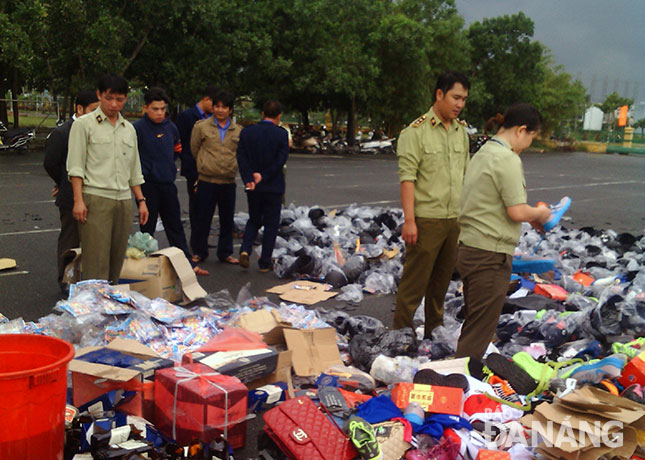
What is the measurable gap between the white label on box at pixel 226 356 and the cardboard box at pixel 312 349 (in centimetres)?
37

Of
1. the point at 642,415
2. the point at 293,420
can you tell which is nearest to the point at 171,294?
the point at 293,420

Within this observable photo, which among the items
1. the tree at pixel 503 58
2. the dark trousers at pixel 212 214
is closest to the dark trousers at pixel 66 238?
the dark trousers at pixel 212 214

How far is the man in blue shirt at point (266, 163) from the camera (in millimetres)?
6320

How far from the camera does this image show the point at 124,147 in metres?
4.57

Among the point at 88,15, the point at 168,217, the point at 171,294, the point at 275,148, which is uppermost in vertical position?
the point at 88,15

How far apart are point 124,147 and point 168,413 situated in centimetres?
232

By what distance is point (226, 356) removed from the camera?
3.40 m

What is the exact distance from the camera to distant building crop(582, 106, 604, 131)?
68.9 m

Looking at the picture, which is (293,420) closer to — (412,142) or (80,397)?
(80,397)

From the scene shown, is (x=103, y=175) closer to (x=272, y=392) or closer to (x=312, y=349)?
(x=312, y=349)

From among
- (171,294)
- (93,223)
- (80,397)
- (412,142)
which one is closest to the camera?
(80,397)

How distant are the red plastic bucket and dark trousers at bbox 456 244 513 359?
2.27 metres

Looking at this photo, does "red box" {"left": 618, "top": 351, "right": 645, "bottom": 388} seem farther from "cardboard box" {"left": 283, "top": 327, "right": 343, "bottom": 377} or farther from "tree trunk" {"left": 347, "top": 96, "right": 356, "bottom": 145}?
"tree trunk" {"left": 347, "top": 96, "right": 356, "bottom": 145}

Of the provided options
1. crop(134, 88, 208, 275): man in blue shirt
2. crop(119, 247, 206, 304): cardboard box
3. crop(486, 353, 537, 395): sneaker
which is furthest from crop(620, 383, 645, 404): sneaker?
crop(134, 88, 208, 275): man in blue shirt
